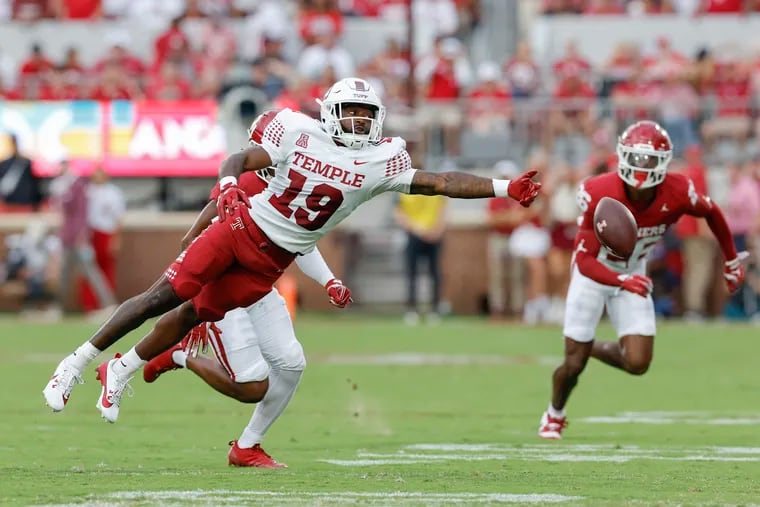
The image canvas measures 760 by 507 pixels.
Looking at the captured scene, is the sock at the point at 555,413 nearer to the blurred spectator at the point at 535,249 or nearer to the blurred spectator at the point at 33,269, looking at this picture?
the blurred spectator at the point at 535,249

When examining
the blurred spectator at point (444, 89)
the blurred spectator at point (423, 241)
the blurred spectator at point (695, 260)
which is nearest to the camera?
the blurred spectator at point (423, 241)

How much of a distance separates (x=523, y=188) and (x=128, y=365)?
196cm

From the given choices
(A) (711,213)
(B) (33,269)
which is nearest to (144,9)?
(B) (33,269)

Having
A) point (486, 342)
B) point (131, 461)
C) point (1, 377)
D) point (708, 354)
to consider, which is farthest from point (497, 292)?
point (131, 461)

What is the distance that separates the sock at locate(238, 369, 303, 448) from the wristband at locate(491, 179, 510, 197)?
125 cm

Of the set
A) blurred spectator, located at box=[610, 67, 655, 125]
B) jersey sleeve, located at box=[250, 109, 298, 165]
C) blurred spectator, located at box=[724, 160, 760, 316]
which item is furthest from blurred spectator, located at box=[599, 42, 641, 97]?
jersey sleeve, located at box=[250, 109, 298, 165]

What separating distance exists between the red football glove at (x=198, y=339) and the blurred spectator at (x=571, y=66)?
12.1 meters

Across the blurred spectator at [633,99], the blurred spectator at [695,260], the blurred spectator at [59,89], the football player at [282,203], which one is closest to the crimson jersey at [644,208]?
the football player at [282,203]

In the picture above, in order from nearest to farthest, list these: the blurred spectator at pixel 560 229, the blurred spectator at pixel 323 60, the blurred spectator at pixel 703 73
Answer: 1. the blurred spectator at pixel 560 229
2. the blurred spectator at pixel 703 73
3. the blurred spectator at pixel 323 60

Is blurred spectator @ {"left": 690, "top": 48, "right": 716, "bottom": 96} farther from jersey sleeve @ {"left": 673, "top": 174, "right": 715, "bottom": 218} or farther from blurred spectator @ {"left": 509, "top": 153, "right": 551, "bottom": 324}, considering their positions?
jersey sleeve @ {"left": 673, "top": 174, "right": 715, "bottom": 218}

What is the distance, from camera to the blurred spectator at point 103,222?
18.8m

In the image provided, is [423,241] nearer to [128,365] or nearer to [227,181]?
[128,365]

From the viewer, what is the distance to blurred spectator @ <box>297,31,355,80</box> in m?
20.3

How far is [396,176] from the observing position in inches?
293
